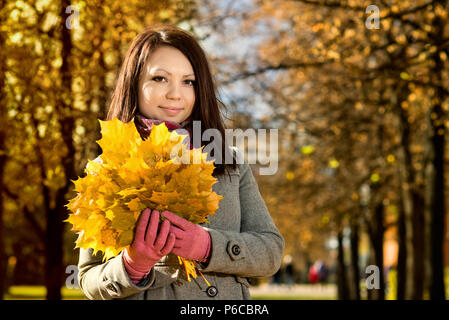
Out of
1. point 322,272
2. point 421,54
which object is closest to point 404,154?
point 421,54

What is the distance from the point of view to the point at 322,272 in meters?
42.4

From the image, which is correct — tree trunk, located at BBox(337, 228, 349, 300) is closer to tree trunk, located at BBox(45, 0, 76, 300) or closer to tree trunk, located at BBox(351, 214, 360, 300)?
tree trunk, located at BBox(351, 214, 360, 300)

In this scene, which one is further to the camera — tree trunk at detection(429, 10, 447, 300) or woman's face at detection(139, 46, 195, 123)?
tree trunk at detection(429, 10, 447, 300)

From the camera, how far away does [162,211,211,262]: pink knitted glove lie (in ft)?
6.56

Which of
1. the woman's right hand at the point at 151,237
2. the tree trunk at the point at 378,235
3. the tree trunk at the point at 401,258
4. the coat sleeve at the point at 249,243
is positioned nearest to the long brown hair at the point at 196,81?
the coat sleeve at the point at 249,243

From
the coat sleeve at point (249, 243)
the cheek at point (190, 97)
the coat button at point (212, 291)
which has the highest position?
the cheek at point (190, 97)

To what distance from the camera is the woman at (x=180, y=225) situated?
2.08m

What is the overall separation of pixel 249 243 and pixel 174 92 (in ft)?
2.21

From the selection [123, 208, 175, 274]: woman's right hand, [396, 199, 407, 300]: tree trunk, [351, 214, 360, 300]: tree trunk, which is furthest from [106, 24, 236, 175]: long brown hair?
[351, 214, 360, 300]: tree trunk

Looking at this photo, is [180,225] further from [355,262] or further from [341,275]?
[341,275]

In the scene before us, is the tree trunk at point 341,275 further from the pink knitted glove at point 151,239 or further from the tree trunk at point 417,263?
the pink knitted glove at point 151,239

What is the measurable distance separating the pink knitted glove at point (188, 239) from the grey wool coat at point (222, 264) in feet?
0.16

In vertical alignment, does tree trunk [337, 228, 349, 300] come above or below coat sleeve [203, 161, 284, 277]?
below
